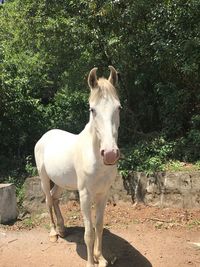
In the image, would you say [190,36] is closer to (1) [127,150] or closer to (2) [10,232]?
A: (1) [127,150]

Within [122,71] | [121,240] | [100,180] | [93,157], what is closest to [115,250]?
[121,240]

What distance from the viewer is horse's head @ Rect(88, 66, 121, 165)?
387cm

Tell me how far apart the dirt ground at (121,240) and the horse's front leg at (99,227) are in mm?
215

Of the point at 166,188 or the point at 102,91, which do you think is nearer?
the point at 102,91

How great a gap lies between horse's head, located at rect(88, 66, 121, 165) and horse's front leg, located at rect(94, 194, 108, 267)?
953 millimetres

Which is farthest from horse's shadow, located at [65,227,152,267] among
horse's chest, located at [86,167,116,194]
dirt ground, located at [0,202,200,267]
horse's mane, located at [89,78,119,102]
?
horse's mane, located at [89,78,119,102]

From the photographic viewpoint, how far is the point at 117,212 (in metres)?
7.23

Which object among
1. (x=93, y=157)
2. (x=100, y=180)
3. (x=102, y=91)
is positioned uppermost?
(x=102, y=91)

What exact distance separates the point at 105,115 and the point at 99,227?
157 cm

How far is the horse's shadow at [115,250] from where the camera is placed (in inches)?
203

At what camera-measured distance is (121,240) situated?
19.0ft

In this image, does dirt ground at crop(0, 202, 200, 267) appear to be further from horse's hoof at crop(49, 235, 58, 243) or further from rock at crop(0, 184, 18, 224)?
rock at crop(0, 184, 18, 224)

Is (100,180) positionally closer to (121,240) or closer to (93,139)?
(93,139)

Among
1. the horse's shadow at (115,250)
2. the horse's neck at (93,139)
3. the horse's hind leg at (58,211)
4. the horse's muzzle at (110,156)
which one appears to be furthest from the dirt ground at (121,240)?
the horse's muzzle at (110,156)
